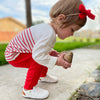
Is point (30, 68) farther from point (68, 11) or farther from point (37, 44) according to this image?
point (68, 11)

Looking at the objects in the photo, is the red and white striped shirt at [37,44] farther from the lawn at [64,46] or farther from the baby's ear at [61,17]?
the lawn at [64,46]

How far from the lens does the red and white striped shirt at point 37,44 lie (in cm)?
117

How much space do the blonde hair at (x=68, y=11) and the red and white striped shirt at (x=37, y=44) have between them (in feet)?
0.46

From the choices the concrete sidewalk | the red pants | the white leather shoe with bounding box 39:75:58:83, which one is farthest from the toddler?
the white leather shoe with bounding box 39:75:58:83

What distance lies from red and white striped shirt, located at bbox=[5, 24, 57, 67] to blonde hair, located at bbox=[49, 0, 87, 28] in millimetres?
140

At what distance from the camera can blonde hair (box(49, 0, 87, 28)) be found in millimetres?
1138

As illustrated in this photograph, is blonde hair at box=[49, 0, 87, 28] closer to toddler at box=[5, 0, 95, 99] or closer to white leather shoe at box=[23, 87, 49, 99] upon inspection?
toddler at box=[5, 0, 95, 99]

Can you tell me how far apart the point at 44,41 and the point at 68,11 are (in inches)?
12.9

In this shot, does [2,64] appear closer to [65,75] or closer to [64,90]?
[65,75]

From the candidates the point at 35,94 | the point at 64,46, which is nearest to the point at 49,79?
the point at 35,94

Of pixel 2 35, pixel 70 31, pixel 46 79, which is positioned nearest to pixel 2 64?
pixel 46 79

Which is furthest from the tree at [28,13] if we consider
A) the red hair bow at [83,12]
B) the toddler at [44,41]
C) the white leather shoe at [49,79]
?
the red hair bow at [83,12]

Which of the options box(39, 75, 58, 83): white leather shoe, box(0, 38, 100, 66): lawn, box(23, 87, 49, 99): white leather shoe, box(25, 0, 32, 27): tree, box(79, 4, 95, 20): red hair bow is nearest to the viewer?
box(79, 4, 95, 20): red hair bow

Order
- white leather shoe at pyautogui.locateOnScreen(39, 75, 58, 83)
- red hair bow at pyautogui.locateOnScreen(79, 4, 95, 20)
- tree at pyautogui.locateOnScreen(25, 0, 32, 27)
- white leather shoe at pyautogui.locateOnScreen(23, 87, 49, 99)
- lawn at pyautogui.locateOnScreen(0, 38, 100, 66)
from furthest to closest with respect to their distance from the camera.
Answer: tree at pyautogui.locateOnScreen(25, 0, 32, 27) < lawn at pyautogui.locateOnScreen(0, 38, 100, 66) < white leather shoe at pyautogui.locateOnScreen(39, 75, 58, 83) < white leather shoe at pyautogui.locateOnScreen(23, 87, 49, 99) < red hair bow at pyautogui.locateOnScreen(79, 4, 95, 20)
